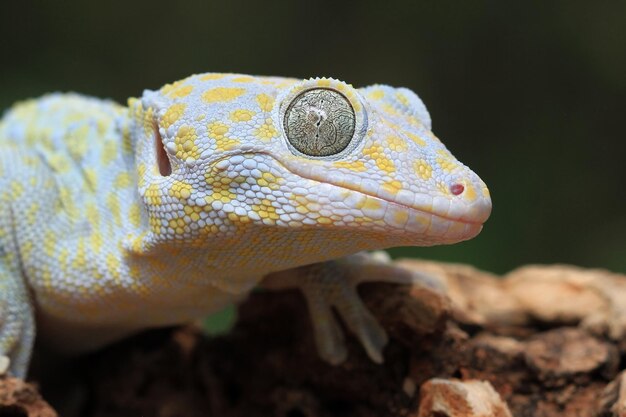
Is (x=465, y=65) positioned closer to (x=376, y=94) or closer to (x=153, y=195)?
(x=376, y=94)

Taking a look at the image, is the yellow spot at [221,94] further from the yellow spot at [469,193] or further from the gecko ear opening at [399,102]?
the yellow spot at [469,193]

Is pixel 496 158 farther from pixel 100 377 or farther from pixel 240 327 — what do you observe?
pixel 100 377

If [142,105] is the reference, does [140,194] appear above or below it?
below

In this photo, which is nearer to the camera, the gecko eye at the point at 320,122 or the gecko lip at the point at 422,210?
the gecko lip at the point at 422,210

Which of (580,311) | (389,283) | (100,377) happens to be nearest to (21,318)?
(100,377)

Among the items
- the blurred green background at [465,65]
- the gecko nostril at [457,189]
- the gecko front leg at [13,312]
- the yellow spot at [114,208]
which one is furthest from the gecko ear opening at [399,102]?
the blurred green background at [465,65]

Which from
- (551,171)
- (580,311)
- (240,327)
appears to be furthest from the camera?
(551,171)

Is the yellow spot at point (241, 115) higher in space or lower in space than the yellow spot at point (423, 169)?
higher
